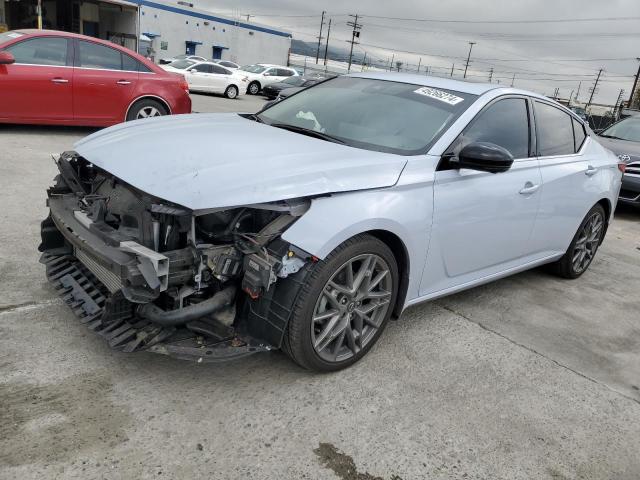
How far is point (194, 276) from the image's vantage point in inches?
101

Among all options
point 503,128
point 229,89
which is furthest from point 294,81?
point 503,128

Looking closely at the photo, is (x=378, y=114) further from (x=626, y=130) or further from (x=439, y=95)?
(x=626, y=130)

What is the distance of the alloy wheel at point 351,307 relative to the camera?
287cm

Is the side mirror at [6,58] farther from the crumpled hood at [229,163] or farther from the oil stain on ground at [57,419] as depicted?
the oil stain on ground at [57,419]

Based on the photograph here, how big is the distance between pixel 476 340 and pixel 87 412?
2454 millimetres

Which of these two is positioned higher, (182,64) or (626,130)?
(626,130)

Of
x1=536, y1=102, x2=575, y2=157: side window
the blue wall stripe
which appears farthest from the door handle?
the blue wall stripe

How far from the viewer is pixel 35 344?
2.99 m

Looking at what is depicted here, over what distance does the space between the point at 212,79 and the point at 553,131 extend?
19.0 m

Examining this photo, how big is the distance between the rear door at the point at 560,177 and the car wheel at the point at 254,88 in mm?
22903

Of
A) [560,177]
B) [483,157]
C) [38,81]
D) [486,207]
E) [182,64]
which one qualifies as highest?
[483,157]

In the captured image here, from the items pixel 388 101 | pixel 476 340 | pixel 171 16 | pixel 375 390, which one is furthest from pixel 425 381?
pixel 171 16

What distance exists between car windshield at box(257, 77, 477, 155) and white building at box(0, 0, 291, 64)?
17.7 metres

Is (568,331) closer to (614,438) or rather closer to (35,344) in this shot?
(614,438)
